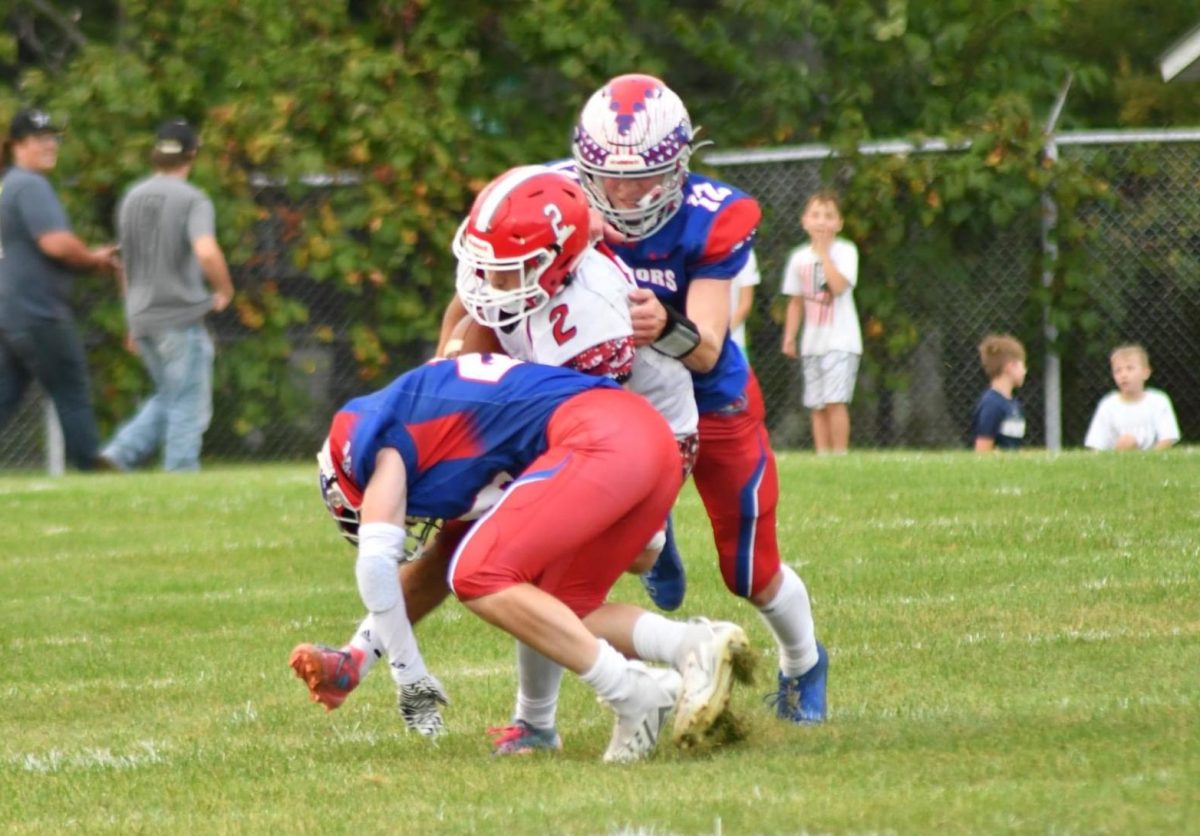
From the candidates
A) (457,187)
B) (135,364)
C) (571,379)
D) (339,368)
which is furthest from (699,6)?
(571,379)

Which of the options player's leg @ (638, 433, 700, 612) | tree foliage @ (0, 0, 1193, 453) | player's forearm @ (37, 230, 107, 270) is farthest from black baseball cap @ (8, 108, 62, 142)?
player's leg @ (638, 433, 700, 612)

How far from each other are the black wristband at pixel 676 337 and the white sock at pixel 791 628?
793 mm

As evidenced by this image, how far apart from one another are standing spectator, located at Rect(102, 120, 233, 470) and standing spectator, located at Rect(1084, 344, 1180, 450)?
217 inches

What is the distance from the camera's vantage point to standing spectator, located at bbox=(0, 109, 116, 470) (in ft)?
42.0

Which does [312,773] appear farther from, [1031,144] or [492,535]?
[1031,144]

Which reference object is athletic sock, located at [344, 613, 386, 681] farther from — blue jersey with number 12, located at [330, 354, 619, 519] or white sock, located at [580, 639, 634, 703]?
white sock, located at [580, 639, 634, 703]

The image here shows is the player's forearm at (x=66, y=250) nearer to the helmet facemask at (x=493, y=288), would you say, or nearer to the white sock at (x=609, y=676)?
the helmet facemask at (x=493, y=288)

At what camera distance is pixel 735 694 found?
6.46m

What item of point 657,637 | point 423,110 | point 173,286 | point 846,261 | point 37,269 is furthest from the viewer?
point 423,110

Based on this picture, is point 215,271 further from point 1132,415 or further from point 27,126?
point 1132,415

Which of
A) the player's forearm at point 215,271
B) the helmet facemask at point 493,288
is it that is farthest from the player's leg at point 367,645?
the player's forearm at point 215,271

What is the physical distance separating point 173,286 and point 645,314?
8.37 metres

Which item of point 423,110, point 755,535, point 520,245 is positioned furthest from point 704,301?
point 423,110

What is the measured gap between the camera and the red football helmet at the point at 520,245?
5078mm
